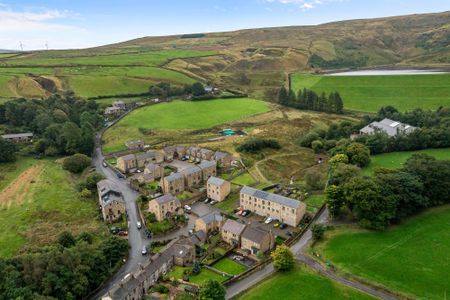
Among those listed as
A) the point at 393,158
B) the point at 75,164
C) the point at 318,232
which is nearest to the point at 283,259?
the point at 318,232

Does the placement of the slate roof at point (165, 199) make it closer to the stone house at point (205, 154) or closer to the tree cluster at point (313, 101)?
the stone house at point (205, 154)

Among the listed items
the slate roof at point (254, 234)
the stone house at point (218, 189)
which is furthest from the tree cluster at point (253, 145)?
the slate roof at point (254, 234)

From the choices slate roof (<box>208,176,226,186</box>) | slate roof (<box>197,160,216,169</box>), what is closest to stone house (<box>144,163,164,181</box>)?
slate roof (<box>197,160,216,169</box>)

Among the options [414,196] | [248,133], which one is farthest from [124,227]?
[248,133]

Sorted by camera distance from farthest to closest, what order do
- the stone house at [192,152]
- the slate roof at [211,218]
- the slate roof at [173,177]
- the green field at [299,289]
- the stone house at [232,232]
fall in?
the stone house at [192,152], the slate roof at [173,177], the slate roof at [211,218], the stone house at [232,232], the green field at [299,289]

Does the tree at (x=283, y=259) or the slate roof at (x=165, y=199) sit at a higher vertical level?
the slate roof at (x=165, y=199)

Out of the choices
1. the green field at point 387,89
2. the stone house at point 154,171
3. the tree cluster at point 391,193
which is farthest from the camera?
the green field at point 387,89

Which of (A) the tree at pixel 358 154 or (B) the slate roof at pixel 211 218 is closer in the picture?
(B) the slate roof at pixel 211 218
